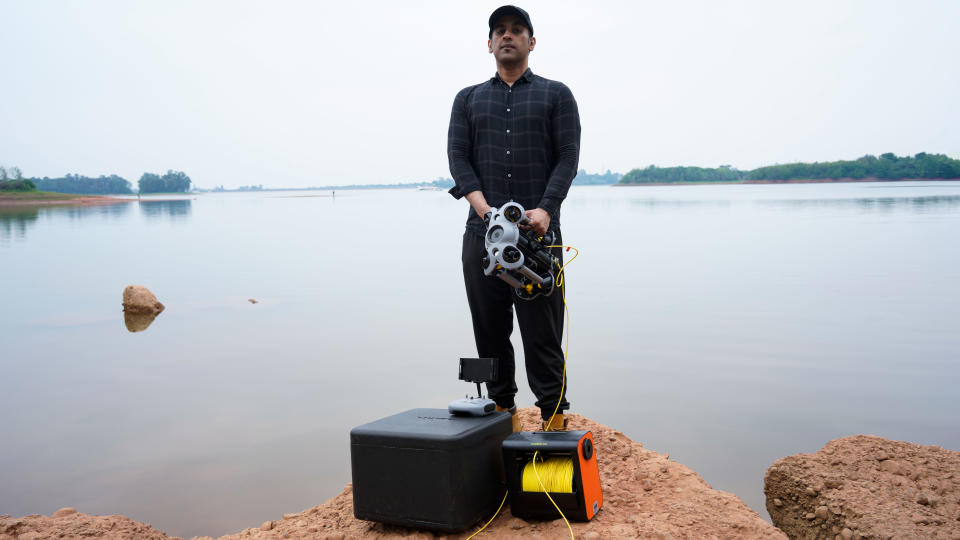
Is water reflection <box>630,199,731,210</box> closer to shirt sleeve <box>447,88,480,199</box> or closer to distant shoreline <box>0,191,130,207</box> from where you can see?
shirt sleeve <box>447,88,480,199</box>

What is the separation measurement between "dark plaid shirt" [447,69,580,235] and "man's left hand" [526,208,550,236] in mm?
141

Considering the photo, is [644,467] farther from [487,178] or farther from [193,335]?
[193,335]

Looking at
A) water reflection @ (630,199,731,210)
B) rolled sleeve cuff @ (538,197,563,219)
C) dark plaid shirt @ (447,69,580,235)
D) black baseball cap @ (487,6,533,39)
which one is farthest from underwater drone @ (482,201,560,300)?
water reflection @ (630,199,731,210)

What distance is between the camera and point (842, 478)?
3312 mm

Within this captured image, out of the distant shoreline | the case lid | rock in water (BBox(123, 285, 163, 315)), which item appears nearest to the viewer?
the case lid

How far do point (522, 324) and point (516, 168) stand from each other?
2.64 feet

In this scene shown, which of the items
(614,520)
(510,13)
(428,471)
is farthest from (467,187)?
(614,520)

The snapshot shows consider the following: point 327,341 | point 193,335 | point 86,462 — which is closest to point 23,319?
point 193,335

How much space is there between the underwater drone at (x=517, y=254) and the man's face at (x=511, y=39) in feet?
2.79

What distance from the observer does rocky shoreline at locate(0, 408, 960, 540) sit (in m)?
2.72

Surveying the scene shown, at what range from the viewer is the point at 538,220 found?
3170mm

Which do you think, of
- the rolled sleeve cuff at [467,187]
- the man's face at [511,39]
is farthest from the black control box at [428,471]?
the man's face at [511,39]

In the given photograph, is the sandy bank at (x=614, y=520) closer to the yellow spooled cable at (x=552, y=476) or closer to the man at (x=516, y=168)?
the yellow spooled cable at (x=552, y=476)

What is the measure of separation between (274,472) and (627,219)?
1070 inches
